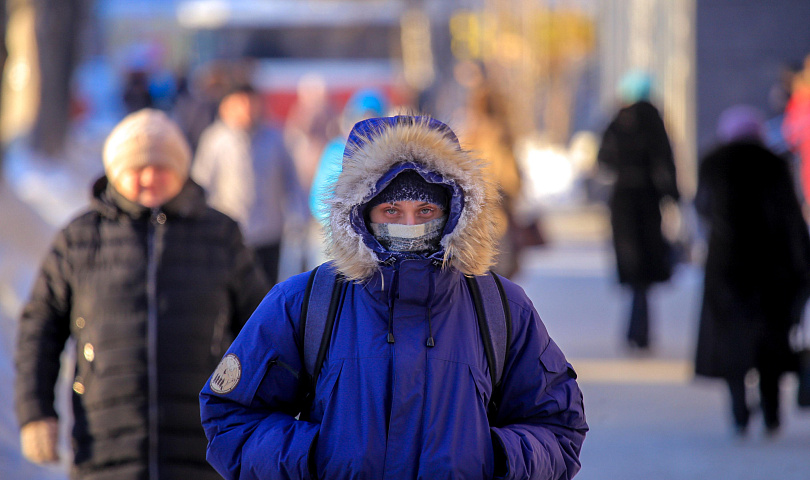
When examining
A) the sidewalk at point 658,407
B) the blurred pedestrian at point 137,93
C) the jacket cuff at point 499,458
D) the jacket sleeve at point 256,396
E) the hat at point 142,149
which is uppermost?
the blurred pedestrian at point 137,93

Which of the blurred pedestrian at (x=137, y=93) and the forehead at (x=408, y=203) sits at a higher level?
the blurred pedestrian at (x=137, y=93)

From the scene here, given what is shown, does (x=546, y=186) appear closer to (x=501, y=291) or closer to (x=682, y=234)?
(x=682, y=234)

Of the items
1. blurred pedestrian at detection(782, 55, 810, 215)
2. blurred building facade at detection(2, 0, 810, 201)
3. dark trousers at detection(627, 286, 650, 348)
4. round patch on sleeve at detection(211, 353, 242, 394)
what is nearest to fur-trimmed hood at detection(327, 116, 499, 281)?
round patch on sleeve at detection(211, 353, 242, 394)

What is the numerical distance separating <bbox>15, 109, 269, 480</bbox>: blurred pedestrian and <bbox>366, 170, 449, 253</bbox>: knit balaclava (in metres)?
1.25

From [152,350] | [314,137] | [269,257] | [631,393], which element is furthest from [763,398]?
[314,137]

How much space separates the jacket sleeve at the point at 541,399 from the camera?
2.58m

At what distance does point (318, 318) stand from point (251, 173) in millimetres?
5086

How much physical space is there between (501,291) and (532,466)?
1.38ft

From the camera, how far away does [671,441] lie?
639 centimetres

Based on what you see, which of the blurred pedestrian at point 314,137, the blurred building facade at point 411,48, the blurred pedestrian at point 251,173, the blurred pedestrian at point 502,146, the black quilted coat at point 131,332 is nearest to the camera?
the black quilted coat at point 131,332

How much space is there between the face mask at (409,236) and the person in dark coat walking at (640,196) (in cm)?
642

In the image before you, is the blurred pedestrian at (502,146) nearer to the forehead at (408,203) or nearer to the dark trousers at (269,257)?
the dark trousers at (269,257)

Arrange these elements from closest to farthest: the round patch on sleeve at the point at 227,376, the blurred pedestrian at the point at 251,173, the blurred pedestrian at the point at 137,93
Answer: the round patch on sleeve at the point at 227,376 → the blurred pedestrian at the point at 251,173 → the blurred pedestrian at the point at 137,93

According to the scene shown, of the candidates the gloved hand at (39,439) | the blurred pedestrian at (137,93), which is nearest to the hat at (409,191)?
the gloved hand at (39,439)
